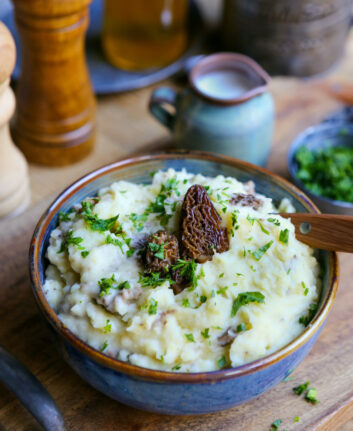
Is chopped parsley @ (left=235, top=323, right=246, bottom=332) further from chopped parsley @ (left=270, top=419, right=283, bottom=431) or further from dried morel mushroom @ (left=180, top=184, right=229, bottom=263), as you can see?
chopped parsley @ (left=270, top=419, right=283, bottom=431)

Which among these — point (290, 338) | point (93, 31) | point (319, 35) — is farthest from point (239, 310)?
point (93, 31)

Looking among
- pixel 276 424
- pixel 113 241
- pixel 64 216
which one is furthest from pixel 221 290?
pixel 64 216

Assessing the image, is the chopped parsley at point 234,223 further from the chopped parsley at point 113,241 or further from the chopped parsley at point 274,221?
the chopped parsley at point 113,241

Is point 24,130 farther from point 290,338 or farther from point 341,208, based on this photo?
point 290,338

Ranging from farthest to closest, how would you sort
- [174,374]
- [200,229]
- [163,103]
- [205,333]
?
1. [163,103]
2. [200,229]
3. [205,333]
4. [174,374]

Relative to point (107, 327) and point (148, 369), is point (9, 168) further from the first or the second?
point (148, 369)

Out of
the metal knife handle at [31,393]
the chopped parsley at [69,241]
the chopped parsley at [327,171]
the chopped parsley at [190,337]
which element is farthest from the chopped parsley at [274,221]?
the metal knife handle at [31,393]

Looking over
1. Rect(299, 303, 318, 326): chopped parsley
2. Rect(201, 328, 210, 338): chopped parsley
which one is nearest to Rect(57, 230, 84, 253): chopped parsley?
Rect(201, 328, 210, 338): chopped parsley
